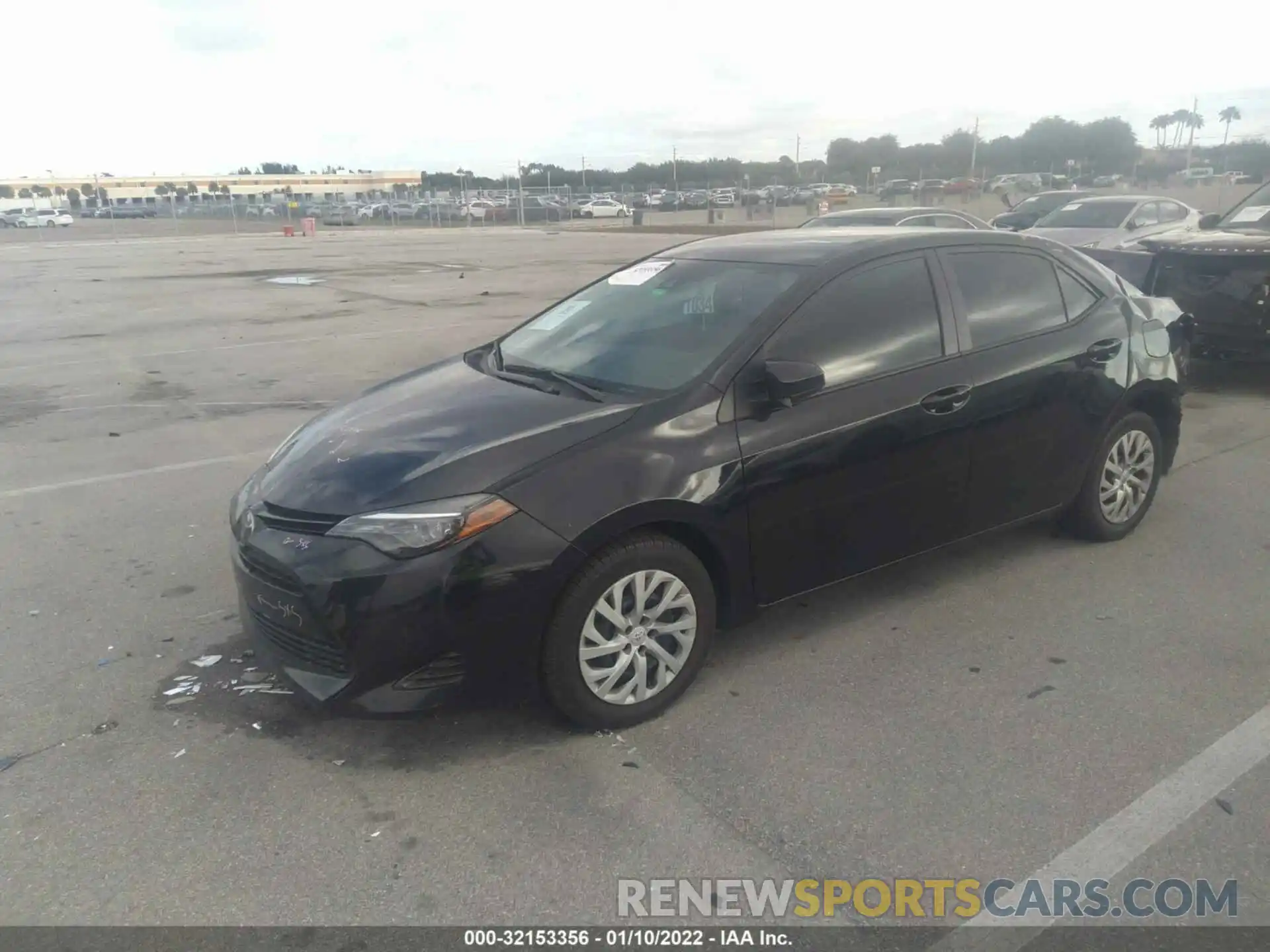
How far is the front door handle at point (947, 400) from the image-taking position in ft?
13.8

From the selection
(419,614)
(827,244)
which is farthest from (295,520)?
(827,244)

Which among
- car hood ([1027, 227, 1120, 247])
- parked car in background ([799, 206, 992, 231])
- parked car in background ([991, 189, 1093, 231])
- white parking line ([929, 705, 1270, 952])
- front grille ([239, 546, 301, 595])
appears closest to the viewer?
white parking line ([929, 705, 1270, 952])

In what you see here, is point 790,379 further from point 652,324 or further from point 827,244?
point 827,244

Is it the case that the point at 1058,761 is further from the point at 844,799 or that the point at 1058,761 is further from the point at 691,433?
the point at 691,433

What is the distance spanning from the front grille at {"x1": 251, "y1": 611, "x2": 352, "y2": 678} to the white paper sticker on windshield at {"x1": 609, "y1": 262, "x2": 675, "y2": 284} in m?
2.31

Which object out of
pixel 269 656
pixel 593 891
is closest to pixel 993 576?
pixel 593 891

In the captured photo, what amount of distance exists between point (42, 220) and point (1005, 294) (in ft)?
219

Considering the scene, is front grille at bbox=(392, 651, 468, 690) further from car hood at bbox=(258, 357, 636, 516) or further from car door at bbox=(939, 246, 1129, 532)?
car door at bbox=(939, 246, 1129, 532)

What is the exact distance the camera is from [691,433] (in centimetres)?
361

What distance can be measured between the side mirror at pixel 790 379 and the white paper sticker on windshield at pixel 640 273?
1.17 meters

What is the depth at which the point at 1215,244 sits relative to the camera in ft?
27.7

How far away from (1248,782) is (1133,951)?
0.97 meters

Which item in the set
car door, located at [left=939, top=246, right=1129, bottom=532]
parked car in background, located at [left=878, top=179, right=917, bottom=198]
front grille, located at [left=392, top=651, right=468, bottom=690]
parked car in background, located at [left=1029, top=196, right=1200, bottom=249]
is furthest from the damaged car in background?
parked car in background, located at [left=878, top=179, right=917, bottom=198]

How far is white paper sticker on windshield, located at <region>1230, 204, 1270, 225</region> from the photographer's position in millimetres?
10977
